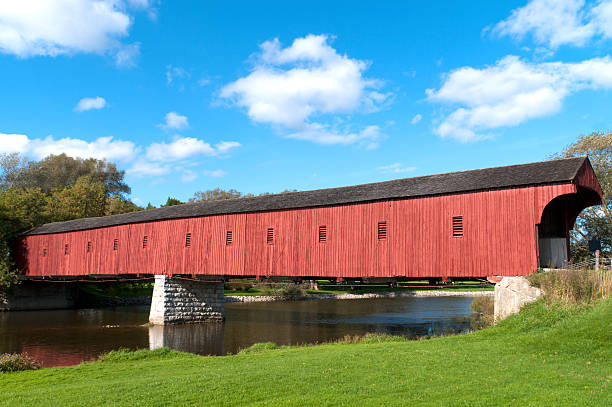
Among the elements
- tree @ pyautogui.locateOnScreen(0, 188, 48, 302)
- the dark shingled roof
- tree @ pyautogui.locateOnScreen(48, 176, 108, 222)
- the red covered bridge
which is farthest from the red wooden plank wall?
tree @ pyautogui.locateOnScreen(48, 176, 108, 222)

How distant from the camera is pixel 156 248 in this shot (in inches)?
997

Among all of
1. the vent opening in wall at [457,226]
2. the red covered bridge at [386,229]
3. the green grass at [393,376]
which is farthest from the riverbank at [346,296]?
the green grass at [393,376]

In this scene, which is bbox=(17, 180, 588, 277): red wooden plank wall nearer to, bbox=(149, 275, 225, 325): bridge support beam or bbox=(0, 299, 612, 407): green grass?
bbox=(149, 275, 225, 325): bridge support beam

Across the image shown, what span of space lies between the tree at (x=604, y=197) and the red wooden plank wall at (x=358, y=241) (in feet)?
43.0

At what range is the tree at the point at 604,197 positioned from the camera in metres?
26.2

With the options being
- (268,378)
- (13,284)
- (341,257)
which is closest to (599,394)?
(268,378)

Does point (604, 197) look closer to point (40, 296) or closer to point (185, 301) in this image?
point (185, 301)

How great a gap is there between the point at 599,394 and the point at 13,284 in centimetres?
3471

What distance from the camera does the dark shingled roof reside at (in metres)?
15.5

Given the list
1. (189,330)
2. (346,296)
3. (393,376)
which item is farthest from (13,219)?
(393,376)

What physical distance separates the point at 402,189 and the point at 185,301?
1340 centimetres

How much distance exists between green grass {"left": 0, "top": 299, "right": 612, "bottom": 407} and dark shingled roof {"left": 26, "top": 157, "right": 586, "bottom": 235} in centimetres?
489

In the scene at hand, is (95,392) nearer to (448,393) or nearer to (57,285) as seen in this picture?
(448,393)

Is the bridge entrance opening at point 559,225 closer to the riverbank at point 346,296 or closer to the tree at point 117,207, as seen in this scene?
the riverbank at point 346,296
